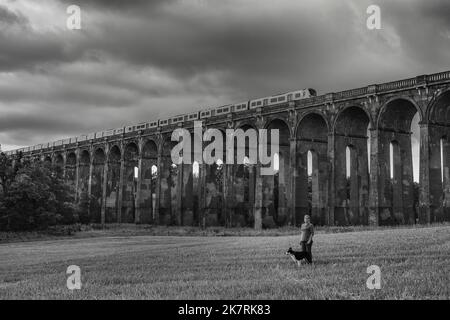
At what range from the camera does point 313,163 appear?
43.5 meters

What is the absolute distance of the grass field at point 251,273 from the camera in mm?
10461

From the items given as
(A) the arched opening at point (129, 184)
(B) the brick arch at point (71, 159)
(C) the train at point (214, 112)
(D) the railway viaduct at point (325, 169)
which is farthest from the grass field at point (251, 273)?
(B) the brick arch at point (71, 159)

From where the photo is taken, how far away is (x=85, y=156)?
2844 inches

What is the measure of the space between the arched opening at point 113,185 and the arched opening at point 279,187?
24.6 metres

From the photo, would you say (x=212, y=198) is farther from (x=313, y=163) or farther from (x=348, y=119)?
(x=348, y=119)

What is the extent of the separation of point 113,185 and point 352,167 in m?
35.9

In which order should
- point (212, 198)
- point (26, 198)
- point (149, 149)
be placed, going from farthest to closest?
point (149, 149) → point (212, 198) → point (26, 198)

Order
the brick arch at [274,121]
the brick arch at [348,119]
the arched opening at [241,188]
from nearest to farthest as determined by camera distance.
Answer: the brick arch at [348,119]
the brick arch at [274,121]
the arched opening at [241,188]

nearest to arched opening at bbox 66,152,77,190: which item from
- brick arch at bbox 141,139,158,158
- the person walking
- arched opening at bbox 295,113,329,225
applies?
brick arch at bbox 141,139,158,158

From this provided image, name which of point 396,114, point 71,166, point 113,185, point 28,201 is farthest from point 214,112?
point 71,166

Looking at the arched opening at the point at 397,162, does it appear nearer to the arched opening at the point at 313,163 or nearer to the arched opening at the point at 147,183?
the arched opening at the point at 313,163
